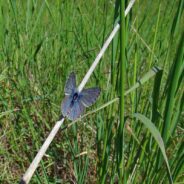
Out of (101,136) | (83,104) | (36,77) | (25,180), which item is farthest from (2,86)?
(25,180)

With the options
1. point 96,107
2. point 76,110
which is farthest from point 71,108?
point 96,107

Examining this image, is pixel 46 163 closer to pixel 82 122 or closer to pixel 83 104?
pixel 82 122

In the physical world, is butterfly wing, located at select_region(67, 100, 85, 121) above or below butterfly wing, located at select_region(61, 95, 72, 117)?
below

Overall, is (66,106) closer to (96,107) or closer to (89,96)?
(89,96)

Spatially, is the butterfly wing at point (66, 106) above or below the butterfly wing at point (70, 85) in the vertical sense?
below

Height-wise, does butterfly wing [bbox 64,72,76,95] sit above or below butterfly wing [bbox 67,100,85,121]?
above

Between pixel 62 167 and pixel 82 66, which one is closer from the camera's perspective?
pixel 62 167
